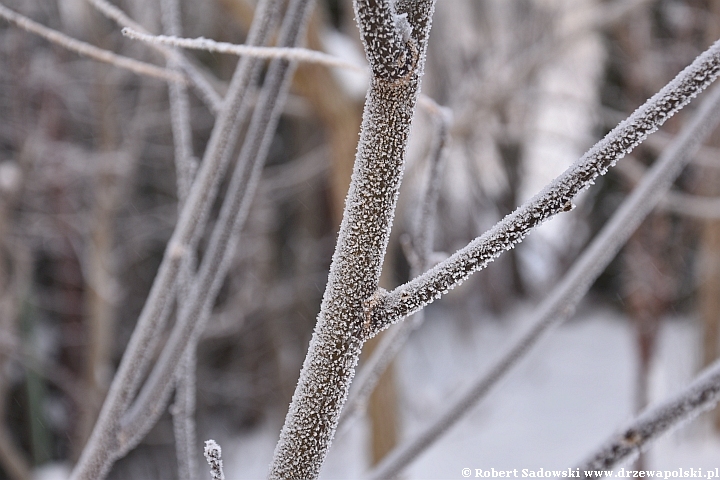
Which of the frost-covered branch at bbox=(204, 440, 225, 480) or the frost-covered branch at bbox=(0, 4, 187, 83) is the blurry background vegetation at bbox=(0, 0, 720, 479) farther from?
the frost-covered branch at bbox=(204, 440, 225, 480)

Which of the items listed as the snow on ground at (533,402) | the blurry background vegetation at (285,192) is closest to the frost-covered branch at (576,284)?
the blurry background vegetation at (285,192)

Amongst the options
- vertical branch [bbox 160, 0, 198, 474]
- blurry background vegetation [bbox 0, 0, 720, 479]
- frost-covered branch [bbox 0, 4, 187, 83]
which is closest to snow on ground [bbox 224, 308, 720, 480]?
blurry background vegetation [bbox 0, 0, 720, 479]

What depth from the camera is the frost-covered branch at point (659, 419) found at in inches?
10.0

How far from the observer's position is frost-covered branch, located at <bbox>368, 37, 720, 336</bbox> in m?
0.22

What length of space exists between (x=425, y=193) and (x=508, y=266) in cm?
486

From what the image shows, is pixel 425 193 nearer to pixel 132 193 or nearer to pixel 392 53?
pixel 392 53

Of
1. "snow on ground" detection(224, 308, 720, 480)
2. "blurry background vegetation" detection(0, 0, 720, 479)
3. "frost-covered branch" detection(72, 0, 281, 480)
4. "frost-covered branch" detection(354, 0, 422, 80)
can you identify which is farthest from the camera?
"snow on ground" detection(224, 308, 720, 480)

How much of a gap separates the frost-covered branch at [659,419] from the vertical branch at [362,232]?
0.42 feet

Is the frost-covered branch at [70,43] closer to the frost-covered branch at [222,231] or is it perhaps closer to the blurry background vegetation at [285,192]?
the frost-covered branch at [222,231]

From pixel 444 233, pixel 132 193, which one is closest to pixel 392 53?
pixel 132 193

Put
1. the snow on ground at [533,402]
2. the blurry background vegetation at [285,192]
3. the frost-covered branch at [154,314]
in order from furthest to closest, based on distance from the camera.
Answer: the snow on ground at [533,402] → the blurry background vegetation at [285,192] → the frost-covered branch at [154,314]

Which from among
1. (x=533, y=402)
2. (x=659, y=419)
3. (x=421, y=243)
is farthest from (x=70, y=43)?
(x=533, y=402)

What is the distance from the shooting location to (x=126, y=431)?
0.39 metres

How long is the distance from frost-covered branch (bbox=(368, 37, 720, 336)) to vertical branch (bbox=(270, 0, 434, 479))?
3 cm
